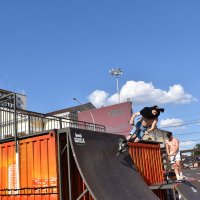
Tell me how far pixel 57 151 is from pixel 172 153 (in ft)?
16.0

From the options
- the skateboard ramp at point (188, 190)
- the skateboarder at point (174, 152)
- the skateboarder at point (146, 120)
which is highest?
the skateboarder at point (146, 120)

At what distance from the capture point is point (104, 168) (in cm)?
755

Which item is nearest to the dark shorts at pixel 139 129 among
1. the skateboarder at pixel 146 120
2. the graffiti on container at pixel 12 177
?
the skateboarder at pixel 146 120

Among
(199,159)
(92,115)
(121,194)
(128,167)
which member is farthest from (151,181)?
(92,115)

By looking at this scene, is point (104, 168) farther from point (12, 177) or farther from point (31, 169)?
point (12, 177)

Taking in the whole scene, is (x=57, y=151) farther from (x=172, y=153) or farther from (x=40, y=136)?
(x=172, y=153)

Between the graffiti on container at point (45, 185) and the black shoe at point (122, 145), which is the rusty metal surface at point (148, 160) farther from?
the graffiti on container at point (45, 185)

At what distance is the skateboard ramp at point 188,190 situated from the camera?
9191 millimetres

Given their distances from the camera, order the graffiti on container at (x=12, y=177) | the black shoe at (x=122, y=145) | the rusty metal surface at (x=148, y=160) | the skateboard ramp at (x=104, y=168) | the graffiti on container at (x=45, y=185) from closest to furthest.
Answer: the skateboard ramp at (x=104, y=168)
the graffiti on container at (x=45, y=185)
the graffiti on container at (x=12, y=177)
the black shoe at (x=122, y=145)
the rusty metal surface at (x=148, y=160)

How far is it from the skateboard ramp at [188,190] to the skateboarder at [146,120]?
2.09 metres

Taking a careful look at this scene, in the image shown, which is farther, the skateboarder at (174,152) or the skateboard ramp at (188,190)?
the skateboarder at (174,152)

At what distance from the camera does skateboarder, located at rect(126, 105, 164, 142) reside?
827 cm

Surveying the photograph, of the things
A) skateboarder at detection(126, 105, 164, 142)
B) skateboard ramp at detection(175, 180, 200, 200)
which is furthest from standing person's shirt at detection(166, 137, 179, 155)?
skateboarder at detection(126, 105, 164, 142)

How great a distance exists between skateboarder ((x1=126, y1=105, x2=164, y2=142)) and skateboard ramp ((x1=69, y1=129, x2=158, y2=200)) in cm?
69
